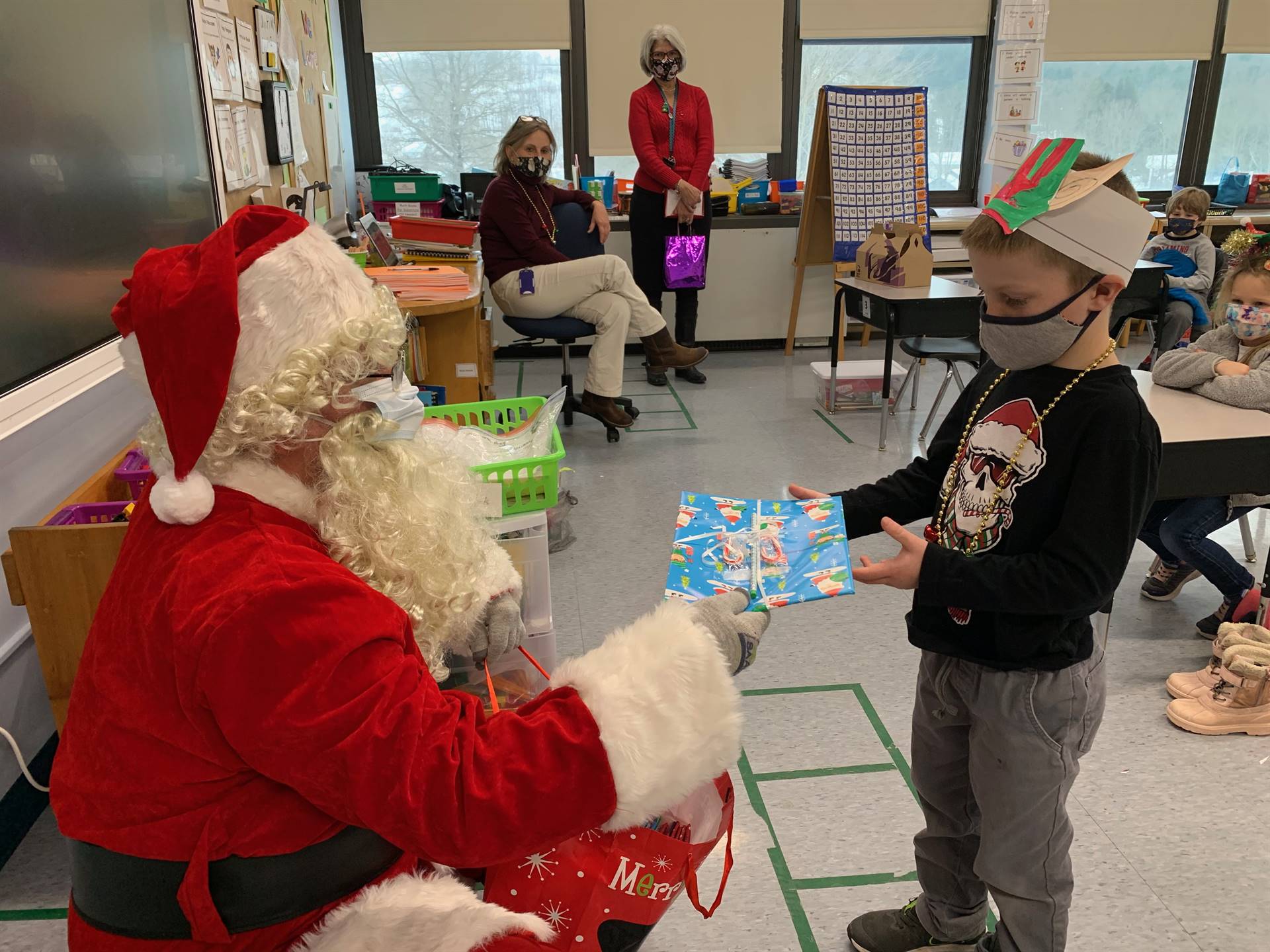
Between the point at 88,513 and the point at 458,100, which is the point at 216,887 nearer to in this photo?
the point at 88,513

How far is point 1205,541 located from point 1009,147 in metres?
4.25

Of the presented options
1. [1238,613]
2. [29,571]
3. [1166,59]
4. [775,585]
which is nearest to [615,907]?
[775,585]

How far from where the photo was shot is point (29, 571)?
64.7 inches

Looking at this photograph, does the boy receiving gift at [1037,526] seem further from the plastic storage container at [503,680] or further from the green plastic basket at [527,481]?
the green plastic basket at [527,481]

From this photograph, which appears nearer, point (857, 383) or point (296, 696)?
point (296, 696)

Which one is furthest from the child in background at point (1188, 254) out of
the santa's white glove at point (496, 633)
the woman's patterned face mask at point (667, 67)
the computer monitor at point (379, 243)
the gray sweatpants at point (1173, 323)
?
the santa's white glove at point (496, 633)

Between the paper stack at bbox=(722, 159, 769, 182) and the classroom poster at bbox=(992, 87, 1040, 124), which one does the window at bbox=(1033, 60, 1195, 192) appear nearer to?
the classroom poster at bbox=(992, 87, 1040, 124)

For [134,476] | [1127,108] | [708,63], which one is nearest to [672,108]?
[708,63]

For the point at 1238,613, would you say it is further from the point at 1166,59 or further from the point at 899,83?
the point at 1166,59

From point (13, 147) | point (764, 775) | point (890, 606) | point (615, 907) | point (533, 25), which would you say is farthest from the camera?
point (533, 25)

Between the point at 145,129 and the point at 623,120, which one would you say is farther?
the point at 623,120

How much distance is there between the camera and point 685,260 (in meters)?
5.28

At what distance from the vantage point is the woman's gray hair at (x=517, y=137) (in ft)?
13.7

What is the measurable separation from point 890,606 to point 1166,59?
5.57 meters
